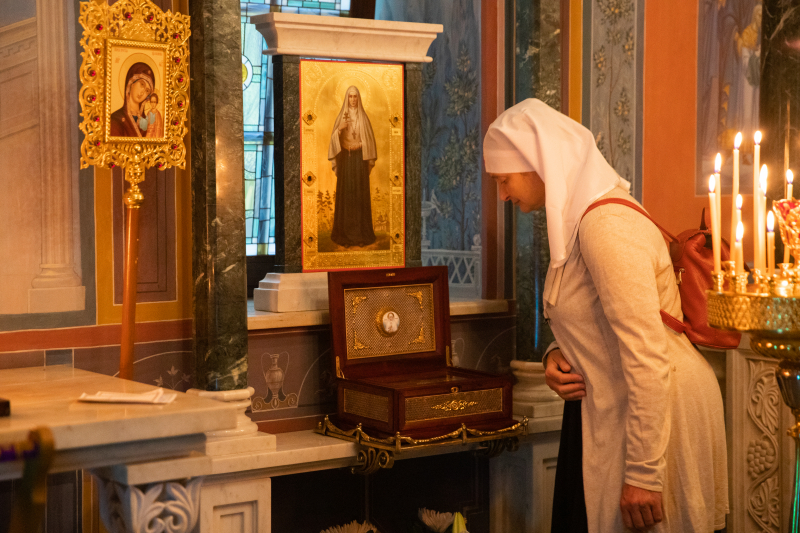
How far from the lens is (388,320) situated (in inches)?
160

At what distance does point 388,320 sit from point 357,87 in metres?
1.14

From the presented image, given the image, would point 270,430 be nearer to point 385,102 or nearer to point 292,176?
point 292,176

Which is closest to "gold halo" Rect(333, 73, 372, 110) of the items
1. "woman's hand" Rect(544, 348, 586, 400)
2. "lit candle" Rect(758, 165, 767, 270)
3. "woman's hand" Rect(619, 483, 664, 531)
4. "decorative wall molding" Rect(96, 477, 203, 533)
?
"woman's hand" Rect(544, 348, 586, 400)

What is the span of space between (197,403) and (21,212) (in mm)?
1290

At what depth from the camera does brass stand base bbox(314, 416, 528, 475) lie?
→ 362cm

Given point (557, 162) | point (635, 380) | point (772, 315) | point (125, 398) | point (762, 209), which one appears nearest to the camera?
point (772, 315)

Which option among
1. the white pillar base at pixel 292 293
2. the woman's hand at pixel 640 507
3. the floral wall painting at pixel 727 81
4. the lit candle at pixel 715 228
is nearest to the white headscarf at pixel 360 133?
the white pillar base at pixel 292 293

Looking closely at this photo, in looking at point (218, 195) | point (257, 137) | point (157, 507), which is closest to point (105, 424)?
point (157, 507)

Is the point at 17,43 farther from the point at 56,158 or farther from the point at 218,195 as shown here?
the point at 218,195

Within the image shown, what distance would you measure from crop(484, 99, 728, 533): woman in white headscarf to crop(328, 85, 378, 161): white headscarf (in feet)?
4.71

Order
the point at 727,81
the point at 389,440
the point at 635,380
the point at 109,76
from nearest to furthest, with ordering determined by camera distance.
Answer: the point at 635,380
the point at 109,76
the point at 389,440
the point at 727,81

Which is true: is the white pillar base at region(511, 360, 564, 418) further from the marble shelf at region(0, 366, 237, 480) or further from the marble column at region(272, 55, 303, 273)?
the marble shelf at region(0, 366, 237, 480)

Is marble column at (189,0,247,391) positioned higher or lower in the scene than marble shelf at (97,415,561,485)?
higher

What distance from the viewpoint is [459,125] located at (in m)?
4.95
